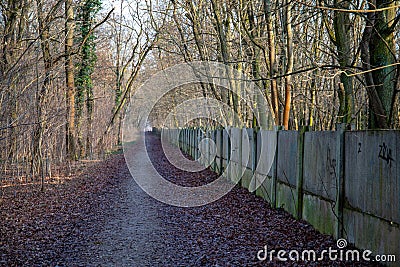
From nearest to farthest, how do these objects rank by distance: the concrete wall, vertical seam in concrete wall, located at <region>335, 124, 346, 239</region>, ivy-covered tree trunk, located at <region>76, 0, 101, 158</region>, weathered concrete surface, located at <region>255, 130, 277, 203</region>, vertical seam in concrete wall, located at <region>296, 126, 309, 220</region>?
the concrete wall
vertical seam in concrete wall, located at <region>335, 124, 346, 239</region>
vertical seam in concrete wall, located at <region>296, 126, 309, 220</region>
weathered concrete surface, located at <region>255, 130, 277, 203</region>
ivy-covered tree trunk, located at <region>76, 0, 101, 158</region>

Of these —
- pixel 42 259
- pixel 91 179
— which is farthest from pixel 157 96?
pixel 42 259

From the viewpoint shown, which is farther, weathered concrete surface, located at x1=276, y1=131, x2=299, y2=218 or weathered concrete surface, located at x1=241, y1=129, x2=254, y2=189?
weathered concrete surface, located at x1=241, y1=129, x2=254, y2=189

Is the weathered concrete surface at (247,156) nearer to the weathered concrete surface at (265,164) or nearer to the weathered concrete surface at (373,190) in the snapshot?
the weathered concrete surface at (265,164)

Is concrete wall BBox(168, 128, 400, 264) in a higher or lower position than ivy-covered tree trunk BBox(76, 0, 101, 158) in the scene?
lower

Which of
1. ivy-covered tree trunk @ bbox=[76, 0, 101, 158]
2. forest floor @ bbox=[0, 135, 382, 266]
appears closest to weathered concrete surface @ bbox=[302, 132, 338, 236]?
forest floor @ bbox=[0, 135, 382, 266]

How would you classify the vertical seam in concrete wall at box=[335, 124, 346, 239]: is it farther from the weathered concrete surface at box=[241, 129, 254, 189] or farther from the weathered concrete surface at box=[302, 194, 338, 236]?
the weathered concrete surface at box=[241, 129, 254, 189]

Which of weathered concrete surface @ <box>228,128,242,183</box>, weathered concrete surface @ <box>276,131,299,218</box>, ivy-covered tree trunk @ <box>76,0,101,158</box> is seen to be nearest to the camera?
weathered concrete surface @ <box>276,131,299,218</box>

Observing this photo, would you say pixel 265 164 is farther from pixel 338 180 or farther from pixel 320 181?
pixel 338 180

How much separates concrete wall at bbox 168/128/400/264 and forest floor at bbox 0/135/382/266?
1.22 feet

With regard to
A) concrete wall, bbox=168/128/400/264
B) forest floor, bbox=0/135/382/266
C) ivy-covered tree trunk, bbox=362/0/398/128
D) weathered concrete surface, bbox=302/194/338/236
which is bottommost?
forest floor, bbox=0/135/382/266

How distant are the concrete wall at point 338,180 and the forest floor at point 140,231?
373mm

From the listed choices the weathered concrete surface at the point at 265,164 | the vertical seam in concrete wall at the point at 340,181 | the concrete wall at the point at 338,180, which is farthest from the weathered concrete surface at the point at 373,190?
the weathered concrete surface at the point at 265,164

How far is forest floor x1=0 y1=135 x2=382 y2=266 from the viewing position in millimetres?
6762

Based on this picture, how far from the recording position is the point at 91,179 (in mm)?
17953
